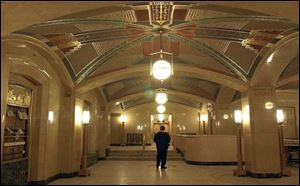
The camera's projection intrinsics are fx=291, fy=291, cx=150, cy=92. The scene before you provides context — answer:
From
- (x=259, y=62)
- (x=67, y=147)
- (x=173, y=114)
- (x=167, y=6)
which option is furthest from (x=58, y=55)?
(x=173, y=114)

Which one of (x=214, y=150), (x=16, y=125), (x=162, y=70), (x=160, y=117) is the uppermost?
(x=162, y=70)

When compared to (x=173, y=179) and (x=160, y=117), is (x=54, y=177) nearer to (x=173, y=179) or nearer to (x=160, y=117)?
(x=173, y=179)

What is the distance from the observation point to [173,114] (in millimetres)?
20281

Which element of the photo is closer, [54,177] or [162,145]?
[54,177]

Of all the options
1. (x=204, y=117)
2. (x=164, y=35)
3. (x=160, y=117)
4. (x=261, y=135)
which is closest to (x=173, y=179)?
(x=261, y=135)

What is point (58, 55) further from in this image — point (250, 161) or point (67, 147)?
point (250, 161)

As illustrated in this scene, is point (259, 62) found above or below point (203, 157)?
above

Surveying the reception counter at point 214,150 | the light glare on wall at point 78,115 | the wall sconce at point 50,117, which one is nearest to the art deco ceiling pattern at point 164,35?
the light glare on wall at point 78,115

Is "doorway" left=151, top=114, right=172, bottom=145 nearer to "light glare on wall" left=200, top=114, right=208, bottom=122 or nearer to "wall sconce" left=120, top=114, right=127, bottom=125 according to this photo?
"wall sconce" left=120, top=114, right=127, bottom=125

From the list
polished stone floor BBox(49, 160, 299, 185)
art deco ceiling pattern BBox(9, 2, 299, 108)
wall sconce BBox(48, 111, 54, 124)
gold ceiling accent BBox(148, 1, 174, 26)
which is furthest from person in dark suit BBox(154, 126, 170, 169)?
gold ceiling accent BBox(148, 1, 174, 26)

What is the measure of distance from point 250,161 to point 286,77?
2.95 m

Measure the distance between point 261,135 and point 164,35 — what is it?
4070 mm

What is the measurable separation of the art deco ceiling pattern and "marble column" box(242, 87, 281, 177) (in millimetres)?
671

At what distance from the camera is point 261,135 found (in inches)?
331
